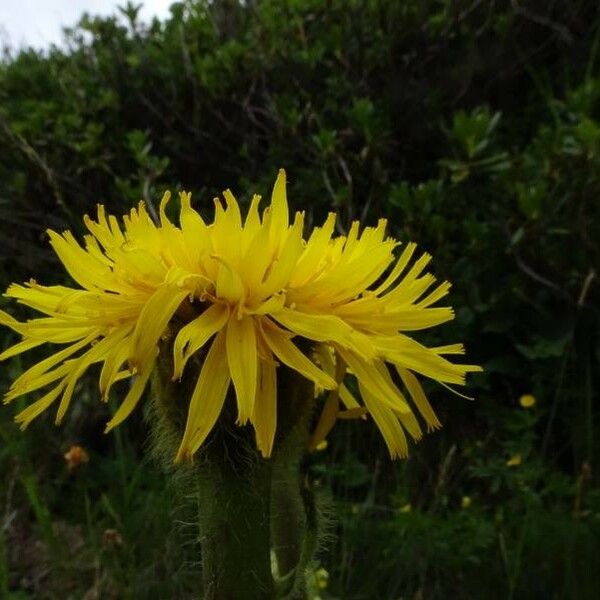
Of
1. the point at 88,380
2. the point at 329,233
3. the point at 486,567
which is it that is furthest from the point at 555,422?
the point at 329,233

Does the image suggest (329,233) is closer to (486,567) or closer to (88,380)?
(486,567)

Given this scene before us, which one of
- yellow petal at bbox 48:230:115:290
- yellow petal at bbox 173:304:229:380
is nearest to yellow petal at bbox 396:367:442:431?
yellow petal at bbox 173:304:229:380

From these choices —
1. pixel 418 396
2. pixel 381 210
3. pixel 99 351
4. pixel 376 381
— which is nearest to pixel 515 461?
pixel 381 210

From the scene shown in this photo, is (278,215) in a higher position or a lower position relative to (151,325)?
higher

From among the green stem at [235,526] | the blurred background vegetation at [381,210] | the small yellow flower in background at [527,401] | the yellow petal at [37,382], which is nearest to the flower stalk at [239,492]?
the green stem at [235,526]

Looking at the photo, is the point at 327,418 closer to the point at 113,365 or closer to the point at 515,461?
the point at 113,365

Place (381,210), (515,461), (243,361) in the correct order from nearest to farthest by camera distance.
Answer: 1. (243,361)
2. (515,461)
3. (381,210)

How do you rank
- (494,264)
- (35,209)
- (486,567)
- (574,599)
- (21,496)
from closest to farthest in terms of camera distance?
(574,599)
(486,567)
(21,496)
(494,264)
(35,209)

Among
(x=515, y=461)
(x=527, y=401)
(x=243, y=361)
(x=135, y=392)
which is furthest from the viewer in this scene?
(x=527, y=401)
